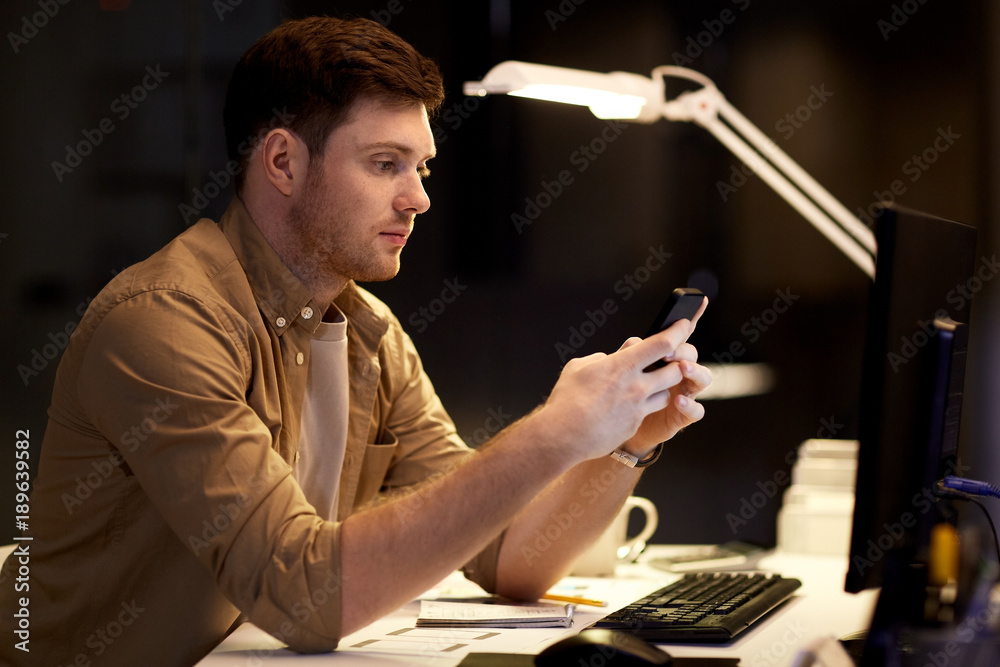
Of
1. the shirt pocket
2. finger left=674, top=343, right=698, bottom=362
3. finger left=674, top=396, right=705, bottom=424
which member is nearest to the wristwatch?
finger left=674, top=396, right=705, bottom=424

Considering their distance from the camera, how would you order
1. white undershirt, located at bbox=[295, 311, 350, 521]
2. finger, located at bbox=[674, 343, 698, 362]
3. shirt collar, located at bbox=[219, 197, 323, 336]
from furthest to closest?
white undershirt, located at bbox=[295, 311, 350, 521]
shirt collar, located at bbox=[219, 197, 323, 336]
finger, located at bbox=[674, 343, 698, 362]

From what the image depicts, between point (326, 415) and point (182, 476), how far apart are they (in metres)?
0.40

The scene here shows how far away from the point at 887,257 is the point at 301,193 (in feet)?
2.54

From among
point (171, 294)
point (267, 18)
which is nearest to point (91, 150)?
point (267, 18)

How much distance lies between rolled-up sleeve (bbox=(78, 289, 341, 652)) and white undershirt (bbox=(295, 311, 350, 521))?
1.03 ft

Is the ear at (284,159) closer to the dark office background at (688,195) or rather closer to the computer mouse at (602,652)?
the dark office background at (688,195)

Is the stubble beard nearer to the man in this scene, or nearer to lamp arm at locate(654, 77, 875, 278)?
the man

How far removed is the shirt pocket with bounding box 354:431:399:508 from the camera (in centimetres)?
147

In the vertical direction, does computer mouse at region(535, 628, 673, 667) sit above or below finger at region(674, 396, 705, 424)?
below

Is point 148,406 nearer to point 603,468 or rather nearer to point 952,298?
point 603,468

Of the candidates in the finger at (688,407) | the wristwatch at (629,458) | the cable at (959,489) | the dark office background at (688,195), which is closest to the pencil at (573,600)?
the wristwatch at (629,458)

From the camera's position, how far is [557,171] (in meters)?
1.98

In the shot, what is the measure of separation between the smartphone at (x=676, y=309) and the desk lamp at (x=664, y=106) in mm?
586

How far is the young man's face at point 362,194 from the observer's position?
125 cm
